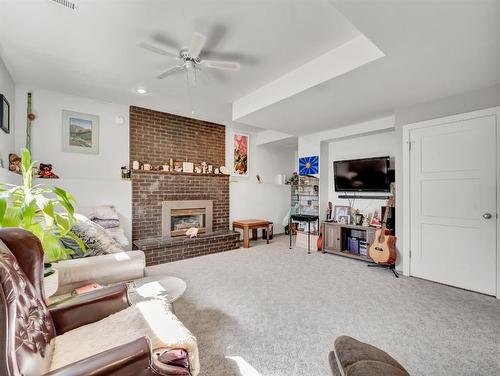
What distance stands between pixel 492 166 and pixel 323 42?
92.3 inches

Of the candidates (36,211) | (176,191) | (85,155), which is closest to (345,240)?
(176,191)

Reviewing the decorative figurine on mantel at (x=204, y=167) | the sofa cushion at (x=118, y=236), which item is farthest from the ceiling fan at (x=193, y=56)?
the decorative figurine on mantel at (x=204, y=167)

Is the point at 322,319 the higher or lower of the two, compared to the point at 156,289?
lower

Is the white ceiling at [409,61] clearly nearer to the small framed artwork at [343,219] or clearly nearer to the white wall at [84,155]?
the small framed artwork at [343,219]

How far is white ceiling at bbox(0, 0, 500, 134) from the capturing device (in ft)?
5.64

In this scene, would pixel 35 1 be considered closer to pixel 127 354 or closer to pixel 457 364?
pixel 127 354

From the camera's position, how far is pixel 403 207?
3.30 m

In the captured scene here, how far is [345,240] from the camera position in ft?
14.5

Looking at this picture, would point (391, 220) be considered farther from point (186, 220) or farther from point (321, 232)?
point (186, 220)

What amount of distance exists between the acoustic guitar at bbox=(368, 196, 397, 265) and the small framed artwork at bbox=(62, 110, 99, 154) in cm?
459

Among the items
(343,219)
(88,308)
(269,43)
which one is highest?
(269,43)

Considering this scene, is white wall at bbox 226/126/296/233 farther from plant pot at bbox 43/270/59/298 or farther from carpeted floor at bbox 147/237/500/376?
plant pot at bbox 43/270/59/298

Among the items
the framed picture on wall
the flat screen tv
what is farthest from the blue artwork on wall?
the framed picture on wall

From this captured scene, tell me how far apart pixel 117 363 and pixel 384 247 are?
3493 mm
